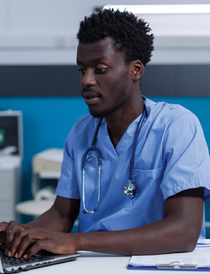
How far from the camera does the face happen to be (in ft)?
3.62

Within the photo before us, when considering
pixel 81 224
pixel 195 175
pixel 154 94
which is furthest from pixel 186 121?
pixel 154 94

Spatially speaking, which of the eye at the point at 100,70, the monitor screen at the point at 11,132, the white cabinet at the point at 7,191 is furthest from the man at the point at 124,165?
the monitor screen at the point at 11,132

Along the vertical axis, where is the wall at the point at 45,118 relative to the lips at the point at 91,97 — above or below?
below

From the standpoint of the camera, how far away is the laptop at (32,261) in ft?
2.65

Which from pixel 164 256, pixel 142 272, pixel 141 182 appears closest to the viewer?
pixel 142 272

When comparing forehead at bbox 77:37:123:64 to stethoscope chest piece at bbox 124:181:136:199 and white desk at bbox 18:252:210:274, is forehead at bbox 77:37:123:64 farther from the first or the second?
white desk at bbox 18:252:210:274

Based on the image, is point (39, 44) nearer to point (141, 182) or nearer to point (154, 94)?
point (154, 94)

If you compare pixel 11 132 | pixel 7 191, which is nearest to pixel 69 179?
pixel 7 191

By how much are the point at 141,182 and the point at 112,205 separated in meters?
0.12

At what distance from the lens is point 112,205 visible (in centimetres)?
115

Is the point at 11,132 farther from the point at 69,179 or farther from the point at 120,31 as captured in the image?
the point at 120,31

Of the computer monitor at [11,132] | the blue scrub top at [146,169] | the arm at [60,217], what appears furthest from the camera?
the computer monitor at [11,132]

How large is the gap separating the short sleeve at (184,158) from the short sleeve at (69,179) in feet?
1.07

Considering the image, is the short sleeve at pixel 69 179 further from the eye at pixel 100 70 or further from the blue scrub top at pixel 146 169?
the eye at pixel 100 70
